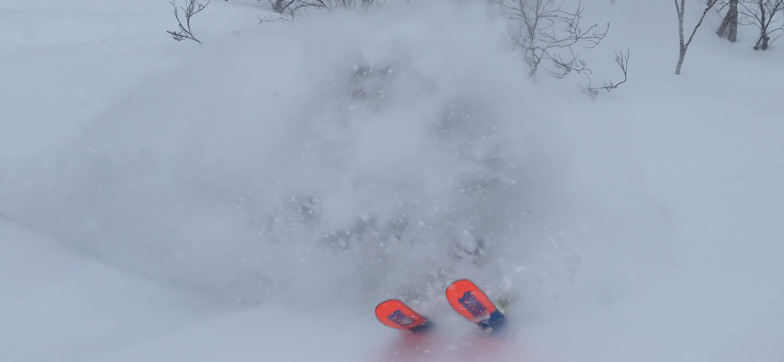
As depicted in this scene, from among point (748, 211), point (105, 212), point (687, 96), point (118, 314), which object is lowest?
point (118, 314)

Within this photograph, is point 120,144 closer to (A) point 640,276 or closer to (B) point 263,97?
(B) point 263,97

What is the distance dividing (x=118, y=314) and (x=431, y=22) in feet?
17.0

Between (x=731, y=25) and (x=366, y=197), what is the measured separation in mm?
7035

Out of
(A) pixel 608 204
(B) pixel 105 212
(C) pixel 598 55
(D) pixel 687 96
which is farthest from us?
(C) pixel 598 55

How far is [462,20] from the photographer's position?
724 centimetres

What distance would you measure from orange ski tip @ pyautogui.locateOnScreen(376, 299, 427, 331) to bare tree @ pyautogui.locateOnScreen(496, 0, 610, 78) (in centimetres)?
367

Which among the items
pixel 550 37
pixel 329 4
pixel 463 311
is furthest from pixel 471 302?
pixel 329 4

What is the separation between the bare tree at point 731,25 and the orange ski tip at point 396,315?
763 centimetres

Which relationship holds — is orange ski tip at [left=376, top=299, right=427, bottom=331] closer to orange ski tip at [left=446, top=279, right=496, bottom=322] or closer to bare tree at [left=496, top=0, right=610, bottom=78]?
orange ski tip at [left=446, top=279, right=496, bottom=322]

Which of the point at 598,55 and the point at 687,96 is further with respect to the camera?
the point at 598,55

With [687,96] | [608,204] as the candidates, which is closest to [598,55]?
[687,96]

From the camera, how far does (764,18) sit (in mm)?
8047

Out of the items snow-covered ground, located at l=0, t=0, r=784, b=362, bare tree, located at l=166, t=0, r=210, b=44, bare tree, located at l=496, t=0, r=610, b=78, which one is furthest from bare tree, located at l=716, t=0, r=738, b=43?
bare tree, located at l=166, t=0, r=210, b=44

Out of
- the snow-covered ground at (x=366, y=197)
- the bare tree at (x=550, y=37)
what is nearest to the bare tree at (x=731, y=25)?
the snow-covered ground at (x=366, y=197)
